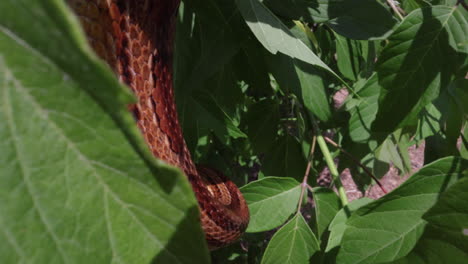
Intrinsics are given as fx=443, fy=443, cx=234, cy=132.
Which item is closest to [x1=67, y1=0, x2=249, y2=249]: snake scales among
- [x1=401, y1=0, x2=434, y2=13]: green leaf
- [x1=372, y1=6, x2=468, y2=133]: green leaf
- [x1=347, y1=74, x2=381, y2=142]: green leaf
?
[x1=372, y1=6, x2=468, y2=133]: green leaf

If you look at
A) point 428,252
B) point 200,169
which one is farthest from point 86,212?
point 428,252

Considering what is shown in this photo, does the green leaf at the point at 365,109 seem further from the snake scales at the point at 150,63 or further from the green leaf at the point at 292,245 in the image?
the snake scales at the point at 150,63

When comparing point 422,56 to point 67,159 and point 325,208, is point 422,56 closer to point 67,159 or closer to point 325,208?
point 325,208

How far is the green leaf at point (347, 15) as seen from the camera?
0.54 meters

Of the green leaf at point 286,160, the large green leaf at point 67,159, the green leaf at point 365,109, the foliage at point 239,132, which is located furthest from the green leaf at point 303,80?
the large green leaf at point 67,159

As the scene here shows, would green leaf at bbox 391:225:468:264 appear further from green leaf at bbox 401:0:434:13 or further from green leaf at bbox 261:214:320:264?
green leaf at bbox 401:0:434:13

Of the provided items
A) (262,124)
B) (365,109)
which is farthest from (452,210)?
(262,124)

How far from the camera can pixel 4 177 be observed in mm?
144

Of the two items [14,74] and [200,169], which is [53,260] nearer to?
[14,74]

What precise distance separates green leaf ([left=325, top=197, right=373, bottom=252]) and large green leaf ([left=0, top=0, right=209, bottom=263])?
46cm

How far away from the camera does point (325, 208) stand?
70 cm

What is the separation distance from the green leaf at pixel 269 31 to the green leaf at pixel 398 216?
0.18 m

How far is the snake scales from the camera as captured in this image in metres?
0.27

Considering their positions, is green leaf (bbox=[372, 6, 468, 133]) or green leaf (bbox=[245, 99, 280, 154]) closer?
green leaf (bbox=[372, 6, 468, 133])
